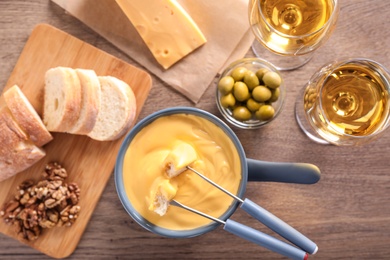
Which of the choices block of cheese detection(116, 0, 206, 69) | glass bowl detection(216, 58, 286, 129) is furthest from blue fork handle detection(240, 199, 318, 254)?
block of cheese detection(116, 0, 206, 69)

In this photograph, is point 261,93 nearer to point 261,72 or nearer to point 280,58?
point 261,72

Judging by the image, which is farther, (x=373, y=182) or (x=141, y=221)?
(x=373, y=182)

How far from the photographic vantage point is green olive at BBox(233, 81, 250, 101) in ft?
4.23

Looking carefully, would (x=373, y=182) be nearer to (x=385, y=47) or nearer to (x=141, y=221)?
(x=385, y=47)

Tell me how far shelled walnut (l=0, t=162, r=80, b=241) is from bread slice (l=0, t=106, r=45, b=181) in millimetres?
67

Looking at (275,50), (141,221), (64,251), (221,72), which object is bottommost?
(64,251)

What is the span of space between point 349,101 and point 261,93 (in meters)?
0.23

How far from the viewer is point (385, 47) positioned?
139cm

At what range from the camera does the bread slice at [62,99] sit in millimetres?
1308

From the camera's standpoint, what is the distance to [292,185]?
1.40 metres

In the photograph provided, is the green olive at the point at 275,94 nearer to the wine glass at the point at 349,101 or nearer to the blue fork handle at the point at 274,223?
the wine glass at the point at 349,101

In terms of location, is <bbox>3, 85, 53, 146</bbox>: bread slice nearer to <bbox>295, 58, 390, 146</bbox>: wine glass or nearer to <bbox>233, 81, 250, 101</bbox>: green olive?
<bbox>233, 81, 250, 101</bbox>: green olive

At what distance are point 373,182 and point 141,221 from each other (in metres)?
0.68

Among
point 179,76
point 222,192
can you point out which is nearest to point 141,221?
point 222,192
